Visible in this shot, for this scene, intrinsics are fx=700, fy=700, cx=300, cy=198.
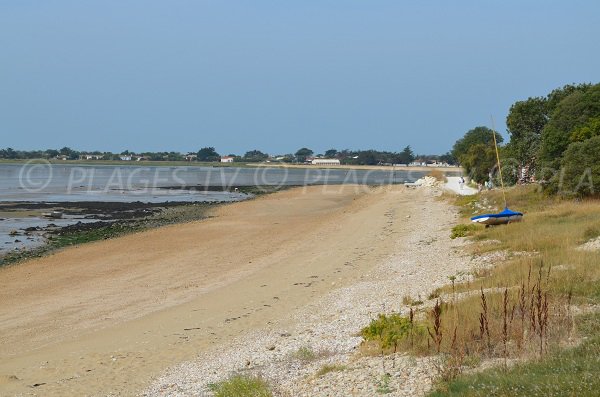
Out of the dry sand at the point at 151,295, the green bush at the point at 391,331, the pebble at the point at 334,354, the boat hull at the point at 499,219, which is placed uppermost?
the boat hull at the point at 499,219

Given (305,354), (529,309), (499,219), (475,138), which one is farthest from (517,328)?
(475,138)

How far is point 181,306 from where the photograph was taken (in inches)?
583

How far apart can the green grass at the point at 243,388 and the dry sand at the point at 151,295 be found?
1.64m

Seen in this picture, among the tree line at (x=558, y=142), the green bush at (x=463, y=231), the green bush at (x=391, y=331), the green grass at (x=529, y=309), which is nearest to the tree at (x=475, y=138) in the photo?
the tree line at (x=558, y=142)

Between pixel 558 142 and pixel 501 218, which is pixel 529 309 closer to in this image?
pixel 501 218

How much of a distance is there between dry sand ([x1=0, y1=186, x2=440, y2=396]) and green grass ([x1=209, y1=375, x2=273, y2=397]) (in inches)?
64.6

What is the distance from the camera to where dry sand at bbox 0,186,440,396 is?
34.0 feet

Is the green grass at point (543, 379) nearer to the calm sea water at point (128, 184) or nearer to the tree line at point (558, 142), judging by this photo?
the tree line at point (558, 142)

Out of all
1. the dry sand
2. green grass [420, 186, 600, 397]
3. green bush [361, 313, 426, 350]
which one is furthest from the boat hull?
green bush [361, 313, 426, 350]

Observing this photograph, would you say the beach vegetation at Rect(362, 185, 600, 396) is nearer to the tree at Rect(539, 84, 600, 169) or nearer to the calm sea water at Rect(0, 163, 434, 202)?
the tree at Rect(539, 84, 600, 169)

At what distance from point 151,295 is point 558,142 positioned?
74.0 feet

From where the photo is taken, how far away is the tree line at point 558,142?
27328 mm

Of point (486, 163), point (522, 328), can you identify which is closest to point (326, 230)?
point (522, 328)

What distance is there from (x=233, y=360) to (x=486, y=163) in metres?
49.4
